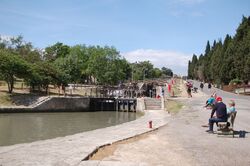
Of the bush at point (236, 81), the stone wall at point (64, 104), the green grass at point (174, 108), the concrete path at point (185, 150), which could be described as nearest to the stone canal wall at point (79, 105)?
the stone wall at point (64, 104)

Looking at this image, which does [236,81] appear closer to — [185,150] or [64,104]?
[64,104]

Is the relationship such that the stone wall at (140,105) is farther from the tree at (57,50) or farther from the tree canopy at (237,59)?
the tree at (57,50)

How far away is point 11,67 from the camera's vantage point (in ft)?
157

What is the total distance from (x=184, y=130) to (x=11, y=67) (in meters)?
35.8

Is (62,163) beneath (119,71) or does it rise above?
beneath

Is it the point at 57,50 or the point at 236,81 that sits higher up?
the point at 57,50

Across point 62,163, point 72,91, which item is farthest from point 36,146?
point 72,91

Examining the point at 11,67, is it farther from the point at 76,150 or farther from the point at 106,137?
the point at 76,150

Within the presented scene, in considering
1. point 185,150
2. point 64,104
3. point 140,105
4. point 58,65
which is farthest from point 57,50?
point 185,150

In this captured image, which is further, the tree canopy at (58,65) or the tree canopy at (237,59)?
the tree canopy at (237,59)

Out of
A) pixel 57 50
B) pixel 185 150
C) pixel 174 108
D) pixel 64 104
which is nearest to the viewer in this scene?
pixel 185 150

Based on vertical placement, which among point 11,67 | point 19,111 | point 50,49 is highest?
point 50,49

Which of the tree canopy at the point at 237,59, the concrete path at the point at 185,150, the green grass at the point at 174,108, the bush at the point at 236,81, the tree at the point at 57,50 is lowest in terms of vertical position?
the concrete path at the point at 185,150

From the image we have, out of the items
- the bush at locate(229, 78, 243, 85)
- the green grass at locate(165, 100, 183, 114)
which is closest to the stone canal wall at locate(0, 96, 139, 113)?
the green grass at locate(165, 100, 183, 114)
